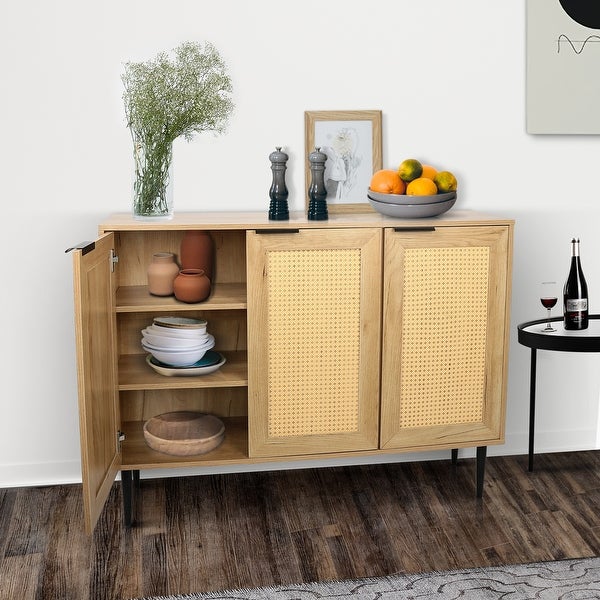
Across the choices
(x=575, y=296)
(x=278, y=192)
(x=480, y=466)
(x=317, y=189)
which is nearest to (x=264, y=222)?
(x=278, y=192)

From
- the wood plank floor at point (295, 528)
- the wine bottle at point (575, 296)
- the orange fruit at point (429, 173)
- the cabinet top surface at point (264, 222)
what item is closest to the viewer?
the wood plank floor at point (295, 528)

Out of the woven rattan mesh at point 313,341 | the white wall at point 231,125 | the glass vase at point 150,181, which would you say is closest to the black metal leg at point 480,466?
the woven rattan mesh at point 313,341

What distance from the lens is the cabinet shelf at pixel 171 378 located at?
2832mm

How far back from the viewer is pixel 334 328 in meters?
2.85

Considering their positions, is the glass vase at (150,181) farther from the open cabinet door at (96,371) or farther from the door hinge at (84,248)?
the door hinge at (84,248)

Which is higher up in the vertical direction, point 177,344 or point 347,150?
point 347,150

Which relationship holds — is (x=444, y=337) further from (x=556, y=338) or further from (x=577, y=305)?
(x=577, y=305)

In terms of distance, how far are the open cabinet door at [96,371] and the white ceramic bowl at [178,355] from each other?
0.54 feet

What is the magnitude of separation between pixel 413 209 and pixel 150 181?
91 cm

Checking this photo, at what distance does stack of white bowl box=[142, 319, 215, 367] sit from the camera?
2.87m

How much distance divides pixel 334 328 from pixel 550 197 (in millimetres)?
1139

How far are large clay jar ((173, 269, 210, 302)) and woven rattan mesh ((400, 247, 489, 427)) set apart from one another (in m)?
0.69

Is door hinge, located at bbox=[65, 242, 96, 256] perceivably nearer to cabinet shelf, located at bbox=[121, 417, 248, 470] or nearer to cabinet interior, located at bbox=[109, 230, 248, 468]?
cabinet interior, located at bbox=[109, 230, 248, 468]

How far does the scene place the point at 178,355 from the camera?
2.87 m
